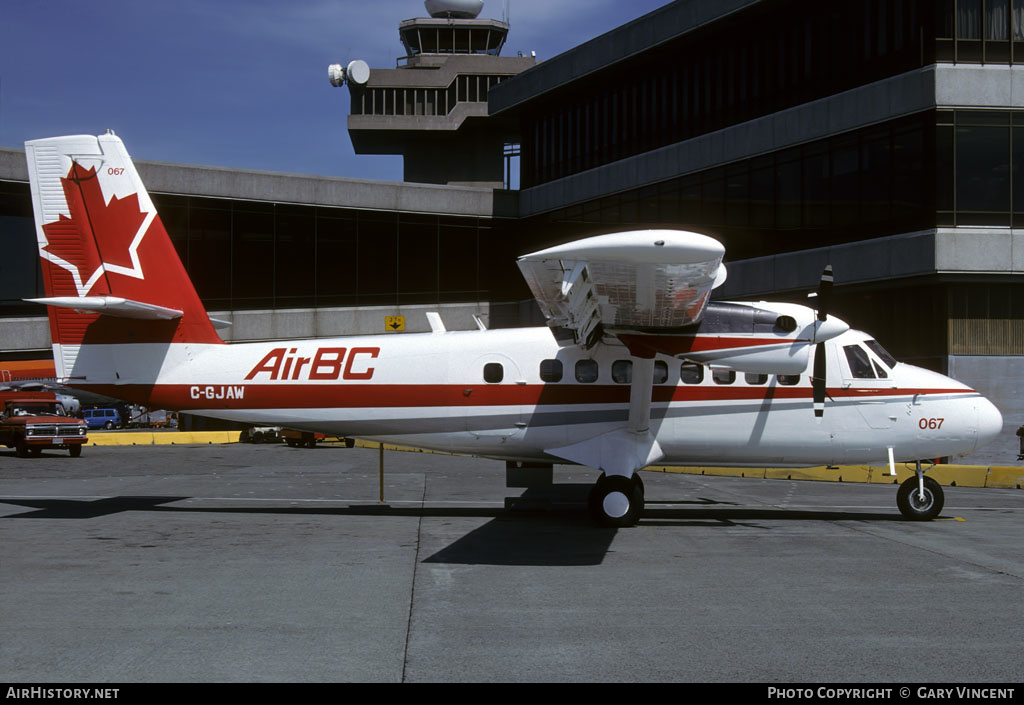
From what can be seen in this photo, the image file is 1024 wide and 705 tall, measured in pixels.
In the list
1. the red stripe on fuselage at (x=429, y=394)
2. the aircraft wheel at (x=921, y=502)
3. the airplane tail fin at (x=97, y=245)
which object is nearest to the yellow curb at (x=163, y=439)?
the airplane tail fin at (x=97, y=245)

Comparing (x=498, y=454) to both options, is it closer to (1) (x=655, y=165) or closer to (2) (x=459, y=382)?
(2) (x=459, y=382)

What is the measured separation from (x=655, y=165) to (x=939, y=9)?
14.0m

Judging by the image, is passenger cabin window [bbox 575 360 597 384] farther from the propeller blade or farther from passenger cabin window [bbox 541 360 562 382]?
the propeller blade

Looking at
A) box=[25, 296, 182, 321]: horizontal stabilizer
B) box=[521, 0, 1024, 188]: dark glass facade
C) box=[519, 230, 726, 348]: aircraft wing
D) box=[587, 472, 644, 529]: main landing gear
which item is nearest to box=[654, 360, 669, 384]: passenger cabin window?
box=[519, 230, 726, 348]: aircraft wing

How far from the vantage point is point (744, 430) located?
1706 cm

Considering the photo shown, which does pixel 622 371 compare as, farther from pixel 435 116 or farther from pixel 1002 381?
pixel 435 116

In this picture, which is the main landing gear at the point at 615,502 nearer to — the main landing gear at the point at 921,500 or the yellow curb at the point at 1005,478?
the main landing gear at the point at 921,500

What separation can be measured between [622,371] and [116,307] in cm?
873

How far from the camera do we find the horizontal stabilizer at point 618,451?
16500 millimetres

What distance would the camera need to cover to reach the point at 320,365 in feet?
57.9

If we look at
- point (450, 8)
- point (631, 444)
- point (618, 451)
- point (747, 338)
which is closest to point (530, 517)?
point (618, 451)

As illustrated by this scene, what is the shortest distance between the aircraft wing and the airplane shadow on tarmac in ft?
11.0

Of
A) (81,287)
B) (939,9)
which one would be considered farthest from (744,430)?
(939,9)

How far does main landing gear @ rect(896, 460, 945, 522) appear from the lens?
17.2m
